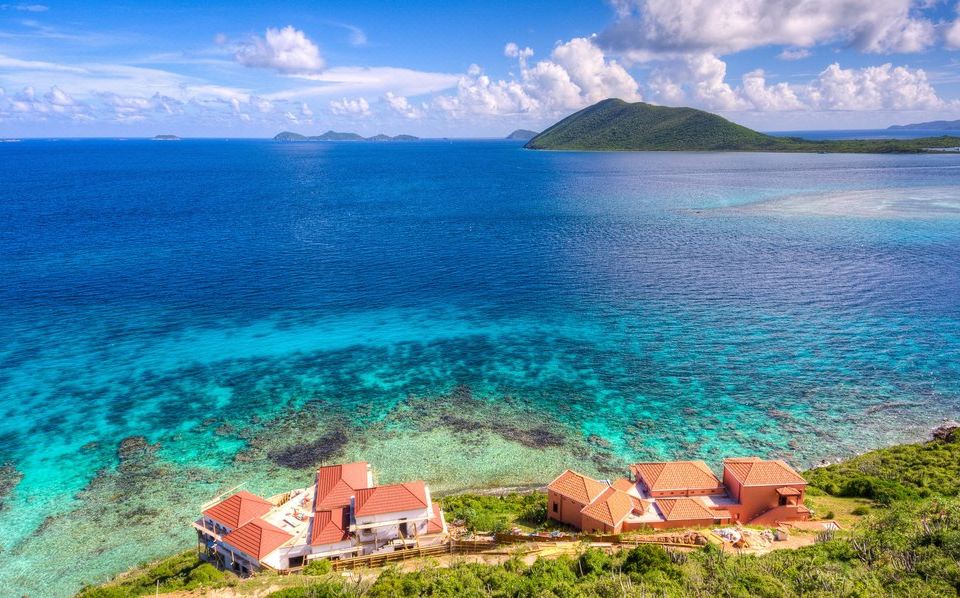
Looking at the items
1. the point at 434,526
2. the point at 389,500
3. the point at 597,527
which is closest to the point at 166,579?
the point at 389,500

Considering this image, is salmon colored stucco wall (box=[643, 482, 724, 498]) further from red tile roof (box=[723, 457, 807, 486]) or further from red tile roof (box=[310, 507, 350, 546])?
red tile roof (box=[310, 507, 350, 546])

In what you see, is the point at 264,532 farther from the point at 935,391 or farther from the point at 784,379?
the point at 935,391

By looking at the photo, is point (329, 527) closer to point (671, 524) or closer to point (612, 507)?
point (612, 507)

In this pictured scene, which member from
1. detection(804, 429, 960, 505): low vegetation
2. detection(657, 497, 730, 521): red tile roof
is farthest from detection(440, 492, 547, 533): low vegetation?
detection(804, 429, 960, 505): low vegetation

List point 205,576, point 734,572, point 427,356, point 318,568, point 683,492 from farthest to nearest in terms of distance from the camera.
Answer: point 427,356 < point 683,492 < point 318,568 < point 205,576 < point 734,572

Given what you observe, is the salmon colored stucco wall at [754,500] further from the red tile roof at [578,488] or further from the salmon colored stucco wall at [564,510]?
the salmon colored stucco wall at [564,510]

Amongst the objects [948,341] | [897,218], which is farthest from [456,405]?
[897,218]

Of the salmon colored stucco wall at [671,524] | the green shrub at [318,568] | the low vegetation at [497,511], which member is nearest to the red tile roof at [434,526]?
the low vegetation at [497,511]
